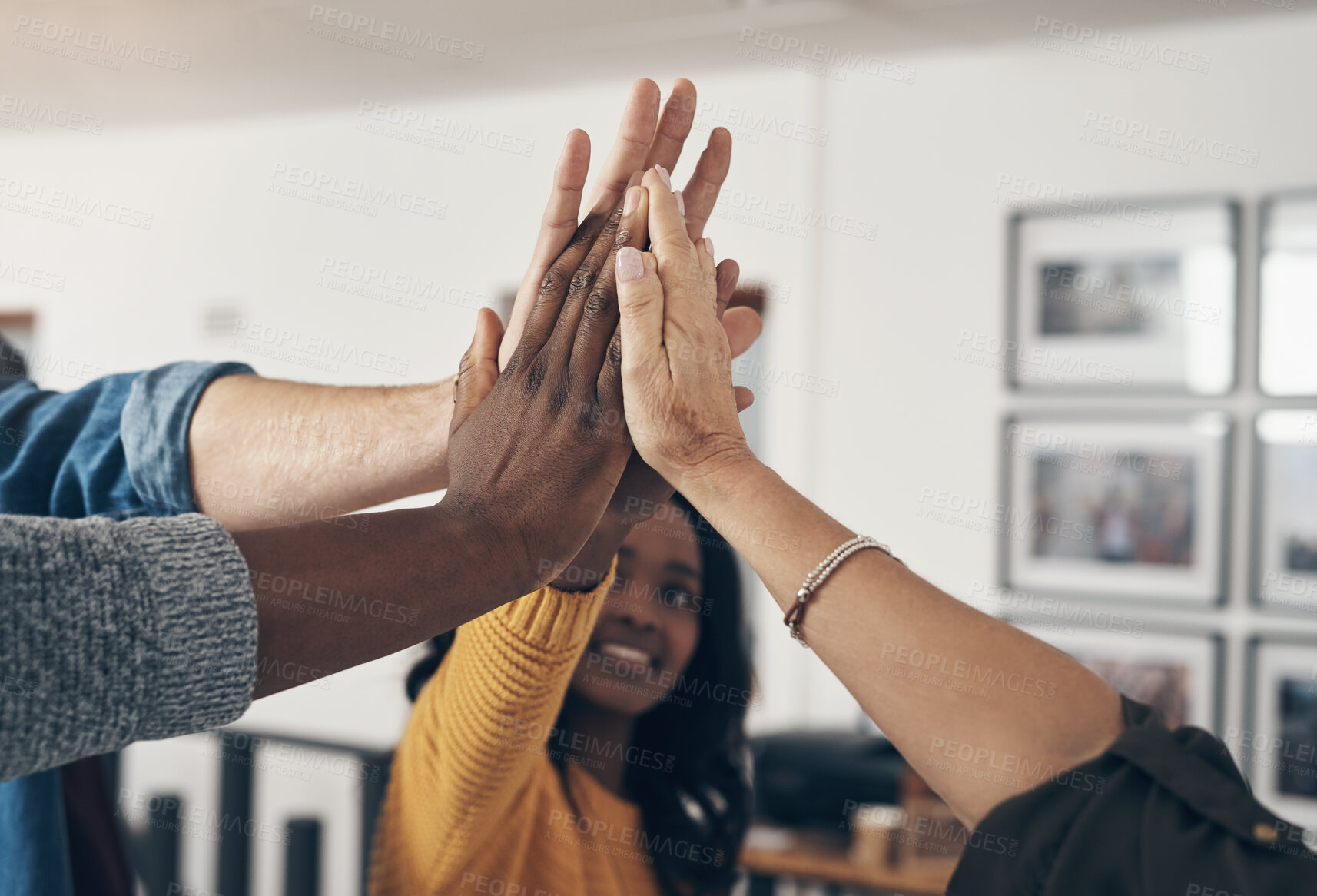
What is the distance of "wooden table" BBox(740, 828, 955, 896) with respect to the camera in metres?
Result: 1.96

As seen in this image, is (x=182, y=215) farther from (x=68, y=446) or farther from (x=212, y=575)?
(x=212, y=575)

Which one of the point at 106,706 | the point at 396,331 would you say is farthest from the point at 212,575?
the point at 396,331

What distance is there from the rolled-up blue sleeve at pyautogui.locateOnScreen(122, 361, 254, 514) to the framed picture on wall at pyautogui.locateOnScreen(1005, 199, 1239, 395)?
2018 mm

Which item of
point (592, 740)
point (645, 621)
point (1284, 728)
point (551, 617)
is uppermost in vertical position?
point (551, 617)

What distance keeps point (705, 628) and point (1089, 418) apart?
131 centimetres

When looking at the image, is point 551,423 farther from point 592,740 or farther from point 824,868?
point 824,868

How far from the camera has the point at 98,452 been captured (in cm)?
84

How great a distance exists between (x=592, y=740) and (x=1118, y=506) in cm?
153

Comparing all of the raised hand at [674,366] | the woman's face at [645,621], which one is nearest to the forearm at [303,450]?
the raised hand at [674,366]

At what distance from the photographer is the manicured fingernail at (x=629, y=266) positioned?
79 centimetres

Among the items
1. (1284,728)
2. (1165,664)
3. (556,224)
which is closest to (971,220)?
(1165,664)

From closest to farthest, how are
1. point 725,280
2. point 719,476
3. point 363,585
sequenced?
point 363,585
point 719,476
point 725,280

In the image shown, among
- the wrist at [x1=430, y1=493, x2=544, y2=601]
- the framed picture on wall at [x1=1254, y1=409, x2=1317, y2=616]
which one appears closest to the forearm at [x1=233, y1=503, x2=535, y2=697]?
the wrist at [x1=430, y1=493, x2=544, y2=601]

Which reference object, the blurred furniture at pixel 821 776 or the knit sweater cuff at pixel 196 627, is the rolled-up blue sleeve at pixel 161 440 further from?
the blurred furniture at pixel 821 776
